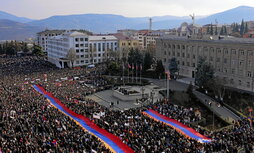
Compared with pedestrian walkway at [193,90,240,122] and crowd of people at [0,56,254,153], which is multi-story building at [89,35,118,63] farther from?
Answer: pedestrian walkway at [193,90,240,122]

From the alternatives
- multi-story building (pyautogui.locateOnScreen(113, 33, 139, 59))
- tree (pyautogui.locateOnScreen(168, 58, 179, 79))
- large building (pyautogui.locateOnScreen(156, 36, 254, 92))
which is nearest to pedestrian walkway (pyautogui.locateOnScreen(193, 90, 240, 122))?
large building (pyautogui.locateOnScreen(156, 36, 254, 92))

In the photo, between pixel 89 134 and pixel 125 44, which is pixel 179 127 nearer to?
pixel 89 134

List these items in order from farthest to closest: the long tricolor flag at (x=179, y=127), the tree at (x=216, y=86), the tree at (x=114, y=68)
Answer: the tree at (x=114, y=68)
the tree at (x=216, y=86)
the long tricolor flag at (x=179, y=127)

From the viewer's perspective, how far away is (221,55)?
54.4 meters

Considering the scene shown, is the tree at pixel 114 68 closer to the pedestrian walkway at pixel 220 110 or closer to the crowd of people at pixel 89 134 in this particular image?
the crowd of people at pixel 89 134

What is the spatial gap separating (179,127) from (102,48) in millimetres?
69929

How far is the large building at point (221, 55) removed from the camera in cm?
4900

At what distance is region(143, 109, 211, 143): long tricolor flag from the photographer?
25.5 metres

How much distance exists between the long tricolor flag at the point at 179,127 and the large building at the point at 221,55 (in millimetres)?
23532

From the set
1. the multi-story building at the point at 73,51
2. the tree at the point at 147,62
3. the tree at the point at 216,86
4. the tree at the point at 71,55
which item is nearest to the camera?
the tree at the point at 216,86

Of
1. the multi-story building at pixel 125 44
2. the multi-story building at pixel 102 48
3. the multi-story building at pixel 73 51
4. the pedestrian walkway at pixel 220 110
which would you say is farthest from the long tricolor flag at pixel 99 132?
the multi-story building at pixel 125 44

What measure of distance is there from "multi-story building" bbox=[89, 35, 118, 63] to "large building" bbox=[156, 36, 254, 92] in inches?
1042

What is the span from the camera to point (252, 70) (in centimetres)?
4806

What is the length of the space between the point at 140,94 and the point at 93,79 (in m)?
16.8
